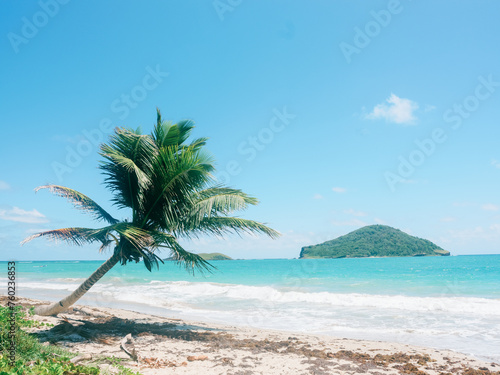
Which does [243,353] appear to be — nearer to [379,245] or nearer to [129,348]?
[129,348]

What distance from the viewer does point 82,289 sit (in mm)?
7699

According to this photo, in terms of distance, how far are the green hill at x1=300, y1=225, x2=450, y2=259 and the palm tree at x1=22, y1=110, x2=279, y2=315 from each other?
99.7 m

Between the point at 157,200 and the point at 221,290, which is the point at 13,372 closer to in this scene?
the point at 157,200

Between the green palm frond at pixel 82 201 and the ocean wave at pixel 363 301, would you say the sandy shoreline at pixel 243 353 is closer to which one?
the green palm frond at pixel 82 201

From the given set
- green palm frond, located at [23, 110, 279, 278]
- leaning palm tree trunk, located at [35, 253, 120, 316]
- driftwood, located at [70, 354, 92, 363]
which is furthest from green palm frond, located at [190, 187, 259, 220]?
driftwood, located at [70, 354, 92, 363]

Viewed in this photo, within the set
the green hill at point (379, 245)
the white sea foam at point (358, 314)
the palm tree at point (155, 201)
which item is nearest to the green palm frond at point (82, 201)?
the palm tree at point (155, 201)

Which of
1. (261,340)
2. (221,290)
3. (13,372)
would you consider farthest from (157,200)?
(221,290)

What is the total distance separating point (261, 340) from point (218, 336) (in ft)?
3.38

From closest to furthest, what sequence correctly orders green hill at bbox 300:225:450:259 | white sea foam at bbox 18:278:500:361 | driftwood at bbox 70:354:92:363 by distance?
driftwood at bbox 70:354:92:363, white sea foam at bbox 18:278:500:361, green hill at bbox 300:225:450:259

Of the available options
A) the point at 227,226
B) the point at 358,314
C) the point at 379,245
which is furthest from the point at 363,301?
the point at 379,245

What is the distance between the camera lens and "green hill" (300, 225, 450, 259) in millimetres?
99750

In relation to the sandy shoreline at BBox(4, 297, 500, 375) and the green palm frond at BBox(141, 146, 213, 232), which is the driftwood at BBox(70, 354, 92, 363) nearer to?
the sandy shoreline at BBox(4, 297, 500, 375)

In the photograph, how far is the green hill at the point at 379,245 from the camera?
9975 centimetres

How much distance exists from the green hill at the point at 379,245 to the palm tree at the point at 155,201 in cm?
9968
